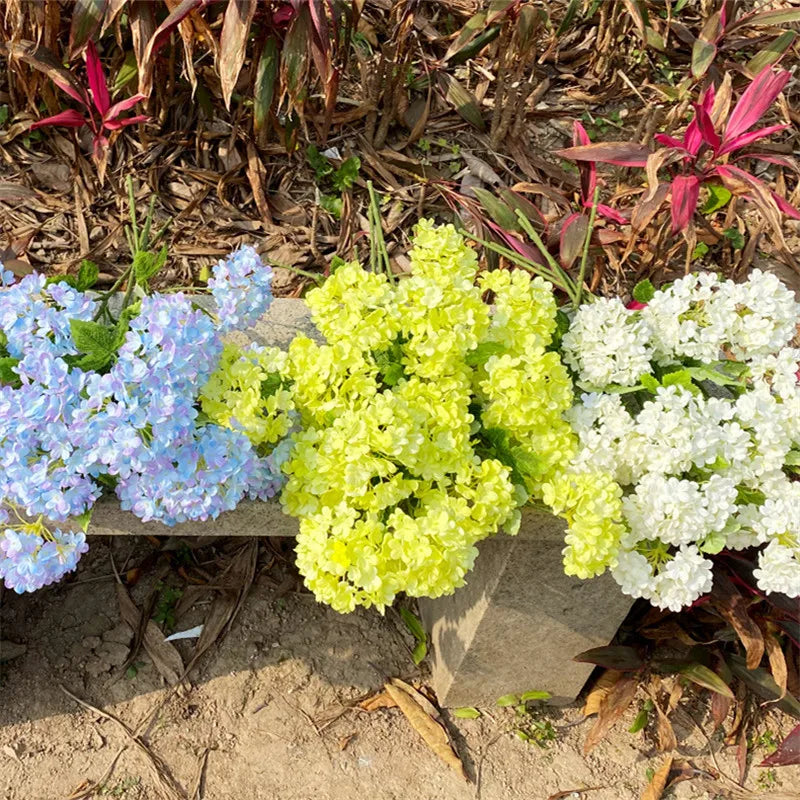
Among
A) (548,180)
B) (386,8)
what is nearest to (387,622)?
(548,180)

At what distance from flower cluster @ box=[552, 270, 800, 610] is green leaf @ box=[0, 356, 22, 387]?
89 centimetres

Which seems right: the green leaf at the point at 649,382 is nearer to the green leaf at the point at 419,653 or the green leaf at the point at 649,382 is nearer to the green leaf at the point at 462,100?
the green leaf at the point at 419,653

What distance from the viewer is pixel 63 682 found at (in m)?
2.04

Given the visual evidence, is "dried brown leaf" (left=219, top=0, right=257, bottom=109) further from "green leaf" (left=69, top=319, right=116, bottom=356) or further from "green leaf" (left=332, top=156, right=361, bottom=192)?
"green leaf" (left=69, top=319, right=116, bottom=356)

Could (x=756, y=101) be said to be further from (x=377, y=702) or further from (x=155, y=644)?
(x=155, y=644)

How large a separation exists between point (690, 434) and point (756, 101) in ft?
3.37

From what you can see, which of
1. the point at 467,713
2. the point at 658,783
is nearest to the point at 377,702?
the point at 467,713

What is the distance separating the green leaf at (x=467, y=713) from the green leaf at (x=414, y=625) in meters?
0.21

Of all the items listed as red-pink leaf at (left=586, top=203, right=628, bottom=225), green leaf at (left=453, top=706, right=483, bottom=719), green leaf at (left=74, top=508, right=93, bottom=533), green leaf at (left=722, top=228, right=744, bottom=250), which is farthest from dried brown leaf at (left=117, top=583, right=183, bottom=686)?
green leaf at (left=722, top=228, right=744, bottom=250)

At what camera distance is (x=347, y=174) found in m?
2.42

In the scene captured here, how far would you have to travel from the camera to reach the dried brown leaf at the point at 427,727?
2.04m

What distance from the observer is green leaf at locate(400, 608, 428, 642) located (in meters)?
2.24

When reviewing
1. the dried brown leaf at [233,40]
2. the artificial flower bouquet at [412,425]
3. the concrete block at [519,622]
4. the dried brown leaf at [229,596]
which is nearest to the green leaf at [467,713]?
the concrete block at [519,622]

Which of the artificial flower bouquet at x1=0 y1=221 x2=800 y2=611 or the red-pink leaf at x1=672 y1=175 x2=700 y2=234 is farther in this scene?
the red-pink leaf at x1=672 y1=175 x2=700 y2=234
